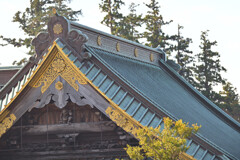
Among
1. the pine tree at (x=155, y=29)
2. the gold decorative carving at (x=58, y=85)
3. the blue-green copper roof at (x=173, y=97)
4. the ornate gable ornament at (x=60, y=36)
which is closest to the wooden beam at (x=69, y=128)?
the gold decorative carving at (x=58, y=85)

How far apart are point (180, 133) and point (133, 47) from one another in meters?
6.11

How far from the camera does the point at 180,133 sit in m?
8.17

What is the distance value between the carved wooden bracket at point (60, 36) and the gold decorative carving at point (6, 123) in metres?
1.32

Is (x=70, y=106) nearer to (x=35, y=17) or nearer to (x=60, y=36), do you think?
(x=60, y=36)

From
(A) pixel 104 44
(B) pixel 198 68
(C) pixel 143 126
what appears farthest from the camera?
(B) pixel 198 68

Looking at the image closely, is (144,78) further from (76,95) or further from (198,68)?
(198,68)

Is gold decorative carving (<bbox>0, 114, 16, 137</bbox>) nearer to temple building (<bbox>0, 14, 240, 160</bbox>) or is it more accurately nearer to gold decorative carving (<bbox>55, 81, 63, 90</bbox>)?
temple building (<bbox>0, 14, 240, 160</bbox>)

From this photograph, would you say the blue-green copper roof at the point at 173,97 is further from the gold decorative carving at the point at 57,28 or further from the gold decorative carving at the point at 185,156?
the gold decorative carving at the point at 185,156

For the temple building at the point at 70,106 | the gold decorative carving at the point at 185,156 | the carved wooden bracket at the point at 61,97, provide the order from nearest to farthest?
the gold decorative carving at the point at 185,156 < the temple building at the point at 70,106 < the carved wooden bracket at the point at 61,97

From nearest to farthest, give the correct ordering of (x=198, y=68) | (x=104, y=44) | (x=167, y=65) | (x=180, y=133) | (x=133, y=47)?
1. (x=180, y=133)
2. (x=104, y=44)
3. (x=133, y=47)
4. (x=167, y=65)
5. (x=198, y=68)

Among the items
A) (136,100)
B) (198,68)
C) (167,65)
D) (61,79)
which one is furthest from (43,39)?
(198,68)

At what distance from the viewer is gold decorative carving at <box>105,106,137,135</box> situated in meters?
9.55

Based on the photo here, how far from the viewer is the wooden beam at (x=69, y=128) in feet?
33.7

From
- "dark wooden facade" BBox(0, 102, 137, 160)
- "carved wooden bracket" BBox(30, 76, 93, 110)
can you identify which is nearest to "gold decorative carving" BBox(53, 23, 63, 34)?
"carved wooden bracket" BBox(30, 76, 93, 110)
